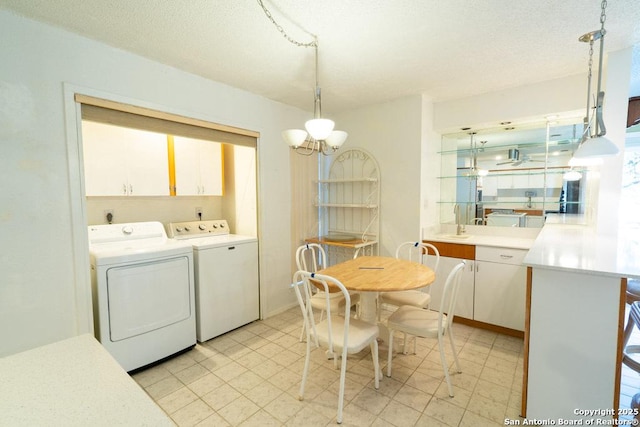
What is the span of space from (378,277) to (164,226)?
7.88ft

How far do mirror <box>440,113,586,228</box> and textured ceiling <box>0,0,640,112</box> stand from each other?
0.67 m

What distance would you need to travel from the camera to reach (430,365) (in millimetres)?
2295

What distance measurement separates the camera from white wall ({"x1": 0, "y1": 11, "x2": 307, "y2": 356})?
68.1 inches

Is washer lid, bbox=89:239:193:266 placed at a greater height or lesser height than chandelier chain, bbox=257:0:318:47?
lesser

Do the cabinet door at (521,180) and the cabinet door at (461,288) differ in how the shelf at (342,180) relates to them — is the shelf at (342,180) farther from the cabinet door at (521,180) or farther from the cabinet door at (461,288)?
the cabinet door at (521,180)

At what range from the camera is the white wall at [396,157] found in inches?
125

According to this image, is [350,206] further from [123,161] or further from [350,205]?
[123,161]

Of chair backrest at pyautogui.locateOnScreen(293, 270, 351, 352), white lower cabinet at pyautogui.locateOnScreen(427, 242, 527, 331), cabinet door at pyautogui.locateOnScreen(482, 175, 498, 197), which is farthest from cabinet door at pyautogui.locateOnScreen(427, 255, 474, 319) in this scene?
chair backrest at pyautogui.locateOnScreen(293, 270, 351, 352)

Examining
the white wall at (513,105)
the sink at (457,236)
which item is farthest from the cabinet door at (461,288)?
the white wall at (513,105)

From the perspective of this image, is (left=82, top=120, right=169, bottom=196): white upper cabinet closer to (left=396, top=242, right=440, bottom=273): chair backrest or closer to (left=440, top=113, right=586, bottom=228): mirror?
(left=396, top=242, right=440, bottom=273): chair backrest

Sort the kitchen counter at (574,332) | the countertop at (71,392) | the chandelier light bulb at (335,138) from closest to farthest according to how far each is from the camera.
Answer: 1. the countertop at (71,392)
2. the kitchen counter at (574,332)
3. the chandelier light bulb at (335,138)

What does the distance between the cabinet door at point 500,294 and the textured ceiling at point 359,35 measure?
1828 millimetres

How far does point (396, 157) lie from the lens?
3309 millimetres

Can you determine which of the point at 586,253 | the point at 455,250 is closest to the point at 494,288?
the point at 455,250
